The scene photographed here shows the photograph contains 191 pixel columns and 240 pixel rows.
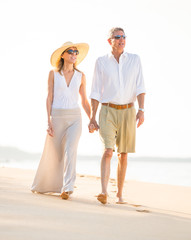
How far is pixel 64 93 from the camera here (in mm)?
5504

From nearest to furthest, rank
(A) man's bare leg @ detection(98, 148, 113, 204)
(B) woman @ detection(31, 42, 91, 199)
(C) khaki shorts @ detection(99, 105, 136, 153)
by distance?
(A) man's bare leg @ detection(98, 148, 113, 204), (C) khaki shorts @ detection(99, 105, 136, 153), (B) woman @ detection(31, 42, 91, 199)

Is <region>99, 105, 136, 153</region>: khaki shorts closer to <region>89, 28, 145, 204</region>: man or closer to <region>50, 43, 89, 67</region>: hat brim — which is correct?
<region>89, 28, 145, 204</region>: man

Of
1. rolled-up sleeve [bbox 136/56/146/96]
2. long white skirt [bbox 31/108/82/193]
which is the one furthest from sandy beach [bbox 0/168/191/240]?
rolled-up sleeve [bbox 136/56/146/96]

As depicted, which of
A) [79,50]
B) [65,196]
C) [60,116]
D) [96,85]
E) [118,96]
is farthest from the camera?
[79,50]

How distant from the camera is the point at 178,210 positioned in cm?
527

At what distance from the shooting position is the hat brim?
5.53m

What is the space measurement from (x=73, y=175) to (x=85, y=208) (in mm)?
943

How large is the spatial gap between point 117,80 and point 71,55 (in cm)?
72

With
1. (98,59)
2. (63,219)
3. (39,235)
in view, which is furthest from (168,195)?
(39,235)

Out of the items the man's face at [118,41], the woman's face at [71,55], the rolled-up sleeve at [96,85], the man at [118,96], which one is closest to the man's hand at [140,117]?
the man at [118,96]

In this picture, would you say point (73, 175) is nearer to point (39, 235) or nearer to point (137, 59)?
point (137, 59)

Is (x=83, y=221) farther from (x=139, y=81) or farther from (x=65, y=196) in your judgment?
(x=139, y=81)

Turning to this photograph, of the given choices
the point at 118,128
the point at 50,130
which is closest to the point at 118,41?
the point at 118,128

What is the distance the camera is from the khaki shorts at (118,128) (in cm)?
516
